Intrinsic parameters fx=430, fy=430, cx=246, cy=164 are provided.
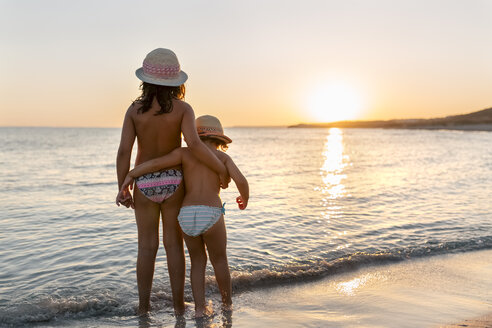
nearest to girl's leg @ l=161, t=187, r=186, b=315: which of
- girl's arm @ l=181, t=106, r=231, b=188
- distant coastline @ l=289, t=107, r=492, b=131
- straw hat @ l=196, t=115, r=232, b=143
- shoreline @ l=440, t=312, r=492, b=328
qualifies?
girl's arm @ l=181, t=106, r=231, b=188

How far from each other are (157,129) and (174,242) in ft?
3.03

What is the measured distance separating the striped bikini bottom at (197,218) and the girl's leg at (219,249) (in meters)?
0.06

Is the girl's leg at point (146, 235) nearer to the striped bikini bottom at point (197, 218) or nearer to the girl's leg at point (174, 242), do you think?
the girl's leg at point (174, 242)

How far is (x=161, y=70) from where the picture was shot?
3.14m

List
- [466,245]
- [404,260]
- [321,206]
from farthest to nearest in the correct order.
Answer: [321,206] → [466,245] → [404,260]

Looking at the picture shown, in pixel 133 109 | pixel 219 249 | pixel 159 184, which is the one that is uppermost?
pixel 133 109

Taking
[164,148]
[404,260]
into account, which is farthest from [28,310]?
[404,260]

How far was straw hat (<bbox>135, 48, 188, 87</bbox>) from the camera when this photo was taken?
3141 mm

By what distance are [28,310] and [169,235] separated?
153 centimetres

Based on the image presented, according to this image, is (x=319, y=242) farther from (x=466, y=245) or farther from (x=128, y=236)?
(x=128, y=236)

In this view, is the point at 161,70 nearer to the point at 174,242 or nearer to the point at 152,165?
the point at 152,165

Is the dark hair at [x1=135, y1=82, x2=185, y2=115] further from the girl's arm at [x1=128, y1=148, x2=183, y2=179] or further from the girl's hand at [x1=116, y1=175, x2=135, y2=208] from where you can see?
the girl's hand at [x1=116, y1=175, x2=135, y2=208]

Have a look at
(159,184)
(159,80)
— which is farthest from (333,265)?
(159,80)

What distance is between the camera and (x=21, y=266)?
4.97 m
